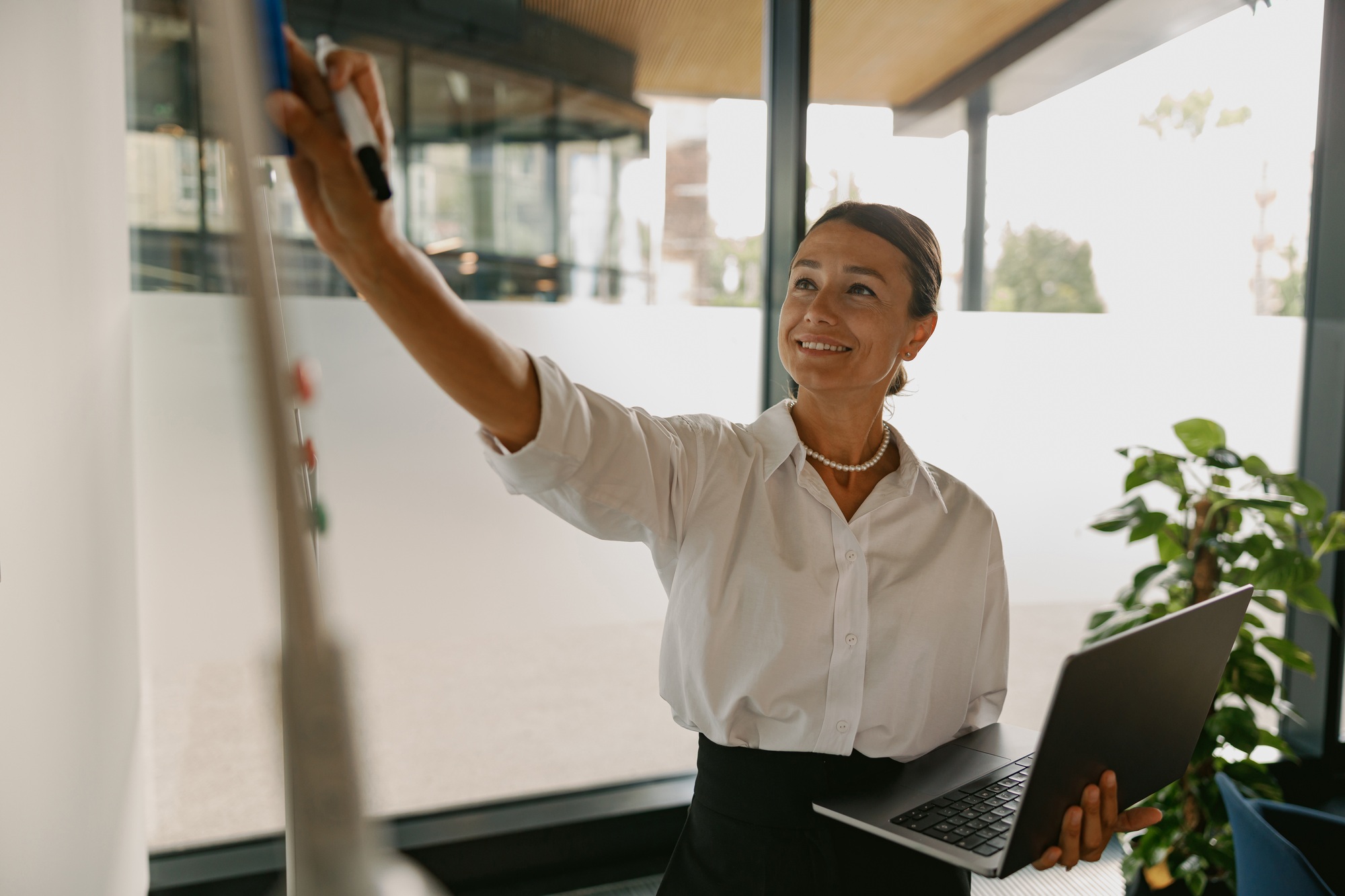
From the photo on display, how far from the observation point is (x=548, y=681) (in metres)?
2.29

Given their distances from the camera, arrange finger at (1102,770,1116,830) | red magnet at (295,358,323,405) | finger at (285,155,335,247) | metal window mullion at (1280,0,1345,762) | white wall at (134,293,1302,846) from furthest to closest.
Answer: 1. metal window mullion at (1280,0,1345,762)
2. white wall at (134,293,1302,846)
3. finger at (1102,770,1116,830)
4. finger at (285,155,335,247)
5. red magnet at (295,358,323,405)

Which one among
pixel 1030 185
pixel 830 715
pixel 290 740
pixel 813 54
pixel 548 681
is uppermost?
pixel 813 54

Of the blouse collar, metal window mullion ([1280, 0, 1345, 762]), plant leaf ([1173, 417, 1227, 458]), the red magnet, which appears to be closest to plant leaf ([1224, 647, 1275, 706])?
plant leaf ([1173, 417, 1227, 458])

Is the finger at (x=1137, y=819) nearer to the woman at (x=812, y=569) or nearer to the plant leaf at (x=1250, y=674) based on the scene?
the woman at (x=812, y=569)

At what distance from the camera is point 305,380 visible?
0.36 meters

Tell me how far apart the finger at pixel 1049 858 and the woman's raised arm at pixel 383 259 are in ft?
2.43

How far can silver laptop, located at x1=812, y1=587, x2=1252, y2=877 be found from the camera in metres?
0.91

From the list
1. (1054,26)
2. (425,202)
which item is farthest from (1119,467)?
(425,202)

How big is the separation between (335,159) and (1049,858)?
101 cm

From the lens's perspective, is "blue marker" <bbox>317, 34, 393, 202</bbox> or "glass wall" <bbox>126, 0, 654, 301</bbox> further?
"glass wall" <bbox>126, 0, 654, 301</bbox>

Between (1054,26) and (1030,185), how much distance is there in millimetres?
477

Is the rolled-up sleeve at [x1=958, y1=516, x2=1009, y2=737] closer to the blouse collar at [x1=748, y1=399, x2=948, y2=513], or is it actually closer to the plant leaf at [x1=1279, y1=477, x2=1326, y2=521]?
the blouse collar at [x1=748, y1=399, x2=948, y2=513]

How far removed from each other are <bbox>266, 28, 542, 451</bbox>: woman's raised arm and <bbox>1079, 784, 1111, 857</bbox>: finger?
755 mm

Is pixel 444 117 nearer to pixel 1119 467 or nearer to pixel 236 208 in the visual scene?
pixel 236 208
